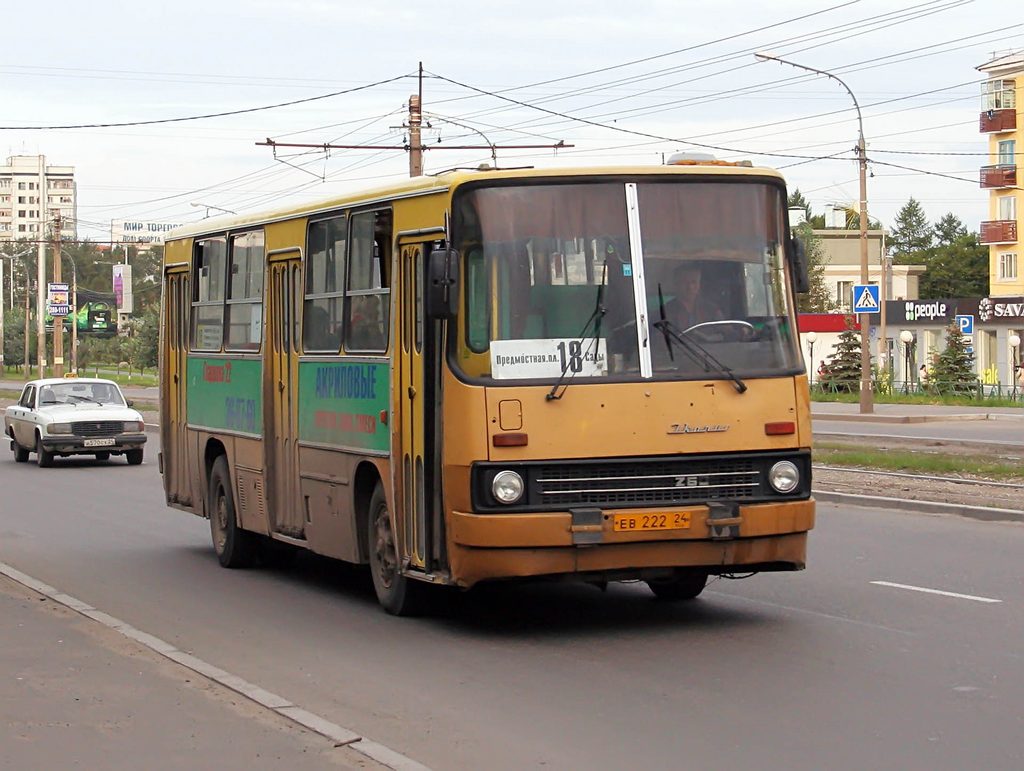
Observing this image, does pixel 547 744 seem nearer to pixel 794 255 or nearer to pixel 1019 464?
pixel 794 255

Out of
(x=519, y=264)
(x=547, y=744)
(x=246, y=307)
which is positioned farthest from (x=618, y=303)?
(x=246, y=307)

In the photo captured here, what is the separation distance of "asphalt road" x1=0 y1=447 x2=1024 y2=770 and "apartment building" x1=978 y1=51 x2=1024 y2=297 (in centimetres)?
7192

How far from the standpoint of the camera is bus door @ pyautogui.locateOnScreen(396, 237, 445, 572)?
34.7 feet

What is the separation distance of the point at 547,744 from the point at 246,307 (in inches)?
300

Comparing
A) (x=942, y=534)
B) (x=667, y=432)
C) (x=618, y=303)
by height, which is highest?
(x=618, y=303)

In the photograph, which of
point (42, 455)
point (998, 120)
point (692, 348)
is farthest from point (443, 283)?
point (998, 120)

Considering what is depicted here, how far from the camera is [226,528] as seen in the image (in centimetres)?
1509

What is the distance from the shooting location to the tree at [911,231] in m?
167

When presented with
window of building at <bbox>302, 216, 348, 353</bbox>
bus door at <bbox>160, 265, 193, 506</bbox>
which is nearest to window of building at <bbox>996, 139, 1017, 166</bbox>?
bus door at <bbox>160, 265, 193, 506</bbox>

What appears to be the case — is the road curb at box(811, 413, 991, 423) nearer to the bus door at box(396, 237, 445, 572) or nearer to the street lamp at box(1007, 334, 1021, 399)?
the street lamp at box(1007, 334, 1021, 399)

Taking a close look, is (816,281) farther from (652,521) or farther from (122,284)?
(652,521)

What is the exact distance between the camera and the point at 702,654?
973 cm

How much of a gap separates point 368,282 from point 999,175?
255 ft

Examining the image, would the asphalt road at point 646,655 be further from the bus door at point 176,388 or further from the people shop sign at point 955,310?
the people shop sign at point 955,310
